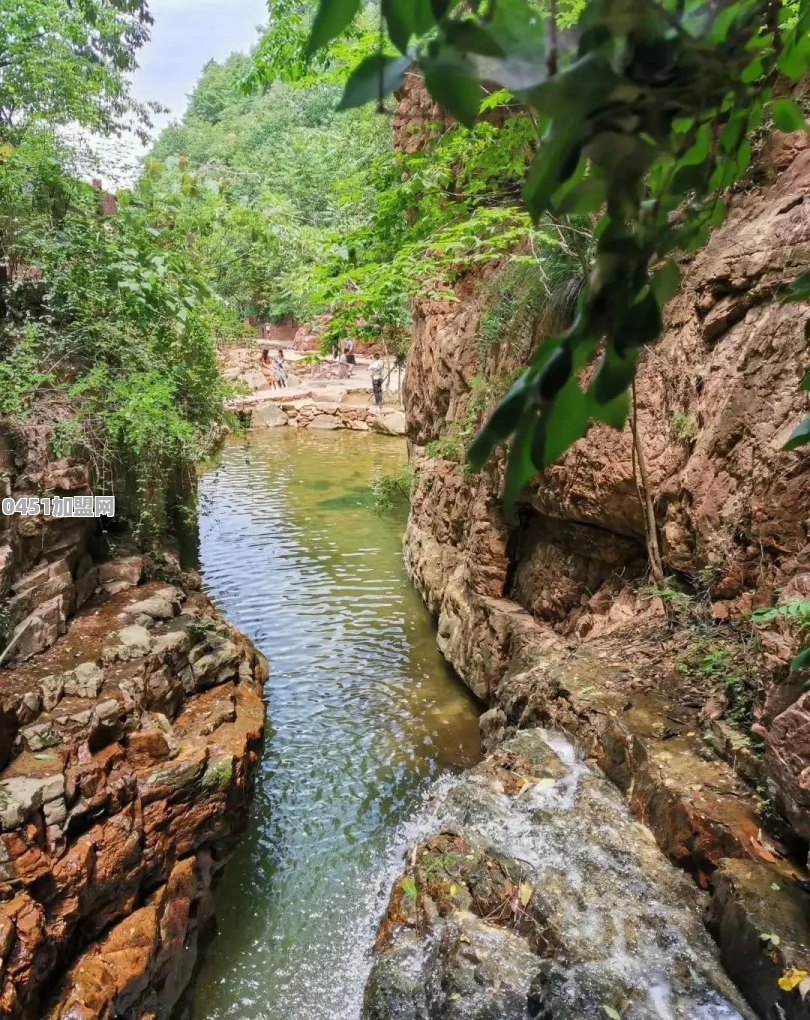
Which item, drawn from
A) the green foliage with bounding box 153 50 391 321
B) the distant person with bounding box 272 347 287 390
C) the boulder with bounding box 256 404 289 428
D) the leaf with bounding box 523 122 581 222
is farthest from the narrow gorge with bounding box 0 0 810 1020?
the distant person with bounding box 272 347 287 390

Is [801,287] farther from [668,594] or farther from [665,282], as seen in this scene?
[668,594]

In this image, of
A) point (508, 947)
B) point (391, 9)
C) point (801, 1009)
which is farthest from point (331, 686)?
point (391, 9)

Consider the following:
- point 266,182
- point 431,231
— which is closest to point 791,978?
point 431,231

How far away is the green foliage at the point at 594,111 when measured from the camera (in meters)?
0.49

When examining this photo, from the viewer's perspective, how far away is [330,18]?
1.84ft

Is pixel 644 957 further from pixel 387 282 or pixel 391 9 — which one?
pixel 387 282

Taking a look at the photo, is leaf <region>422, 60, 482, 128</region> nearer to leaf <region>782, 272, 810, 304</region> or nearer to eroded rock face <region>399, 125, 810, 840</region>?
leaf <region>782, 272, 810, 304</region>

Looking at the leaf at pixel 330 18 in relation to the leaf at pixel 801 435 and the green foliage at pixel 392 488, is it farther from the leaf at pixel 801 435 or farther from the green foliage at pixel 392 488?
the green foliage at pixel 392 488

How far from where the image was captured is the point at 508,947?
3170mm

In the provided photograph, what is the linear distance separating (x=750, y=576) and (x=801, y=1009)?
2305mm

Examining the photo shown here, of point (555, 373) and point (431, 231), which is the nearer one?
point (555, 373)

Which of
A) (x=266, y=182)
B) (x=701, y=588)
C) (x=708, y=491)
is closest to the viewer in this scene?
(x=708, y=491)

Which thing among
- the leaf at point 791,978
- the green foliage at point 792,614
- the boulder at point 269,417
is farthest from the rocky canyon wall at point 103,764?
the boulder at point 269,417

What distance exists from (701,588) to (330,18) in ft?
15.2
